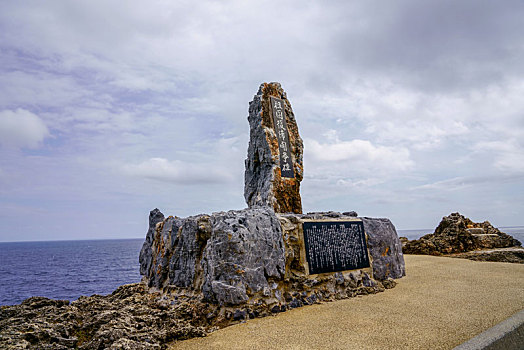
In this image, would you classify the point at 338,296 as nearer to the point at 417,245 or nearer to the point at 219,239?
the point at 219,239

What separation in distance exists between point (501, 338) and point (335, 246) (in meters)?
2.57

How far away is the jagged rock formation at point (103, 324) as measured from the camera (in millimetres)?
3043

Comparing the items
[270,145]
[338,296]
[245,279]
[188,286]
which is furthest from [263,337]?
[270,145]

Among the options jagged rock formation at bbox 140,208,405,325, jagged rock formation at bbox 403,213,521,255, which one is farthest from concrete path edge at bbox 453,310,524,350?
jagged rock formation at bbox 403,213,521,255

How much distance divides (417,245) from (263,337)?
926cm

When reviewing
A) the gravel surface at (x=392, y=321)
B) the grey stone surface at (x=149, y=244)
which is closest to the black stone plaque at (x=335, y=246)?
the gravel surface at (x=392, y=321)

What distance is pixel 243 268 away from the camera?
4062mm

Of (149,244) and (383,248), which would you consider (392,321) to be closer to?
(383,248)

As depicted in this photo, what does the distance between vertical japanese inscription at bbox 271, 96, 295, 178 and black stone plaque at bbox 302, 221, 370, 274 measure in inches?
88.5

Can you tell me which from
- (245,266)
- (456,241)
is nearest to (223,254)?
(245,266)

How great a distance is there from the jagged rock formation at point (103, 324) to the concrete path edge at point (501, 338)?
2668 mm

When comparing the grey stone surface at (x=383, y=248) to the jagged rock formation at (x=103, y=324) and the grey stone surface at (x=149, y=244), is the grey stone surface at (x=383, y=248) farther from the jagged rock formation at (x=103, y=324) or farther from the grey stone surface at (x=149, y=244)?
the grey stone surface at (x=149, y=244)

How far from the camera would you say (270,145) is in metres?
7.27

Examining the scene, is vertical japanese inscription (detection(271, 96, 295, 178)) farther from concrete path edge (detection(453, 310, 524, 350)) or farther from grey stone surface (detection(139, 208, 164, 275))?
concrete path edge (detection(453, 310, 524, 350))
